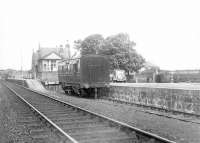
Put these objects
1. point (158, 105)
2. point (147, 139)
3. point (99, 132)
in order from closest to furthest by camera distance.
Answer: point (147, 139), point (99, 132), point (158, 105)

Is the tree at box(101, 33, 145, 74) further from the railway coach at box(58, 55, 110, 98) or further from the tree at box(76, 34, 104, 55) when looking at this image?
the railway coach at box(58, 55, 110, 98)

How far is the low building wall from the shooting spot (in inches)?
497

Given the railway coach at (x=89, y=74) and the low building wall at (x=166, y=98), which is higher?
the railway coach at (x=89, y=74)

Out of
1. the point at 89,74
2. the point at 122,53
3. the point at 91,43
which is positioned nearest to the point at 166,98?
the point at 89,74

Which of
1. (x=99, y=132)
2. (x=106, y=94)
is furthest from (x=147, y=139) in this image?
(x=106, y=94)

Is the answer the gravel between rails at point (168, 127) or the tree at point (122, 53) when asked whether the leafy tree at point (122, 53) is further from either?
the gravel between rails at point (168, 127)

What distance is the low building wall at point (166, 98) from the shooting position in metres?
12.6

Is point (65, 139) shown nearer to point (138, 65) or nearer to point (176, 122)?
point (176, 122)

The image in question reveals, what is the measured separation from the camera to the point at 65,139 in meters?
7.39

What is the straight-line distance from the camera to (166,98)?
47.8 ft

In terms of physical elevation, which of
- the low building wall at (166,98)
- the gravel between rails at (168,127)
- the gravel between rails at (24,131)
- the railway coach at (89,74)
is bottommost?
the gravel between rails at (168,127)

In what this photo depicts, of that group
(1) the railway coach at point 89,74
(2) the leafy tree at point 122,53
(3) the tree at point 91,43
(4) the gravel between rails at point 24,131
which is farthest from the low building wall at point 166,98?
(3) the tree at point 91,43

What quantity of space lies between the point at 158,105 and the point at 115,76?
27.8 metres

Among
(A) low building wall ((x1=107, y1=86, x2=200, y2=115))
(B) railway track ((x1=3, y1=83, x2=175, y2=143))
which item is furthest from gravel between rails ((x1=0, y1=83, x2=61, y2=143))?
(A) low building wall ((x1=107, y1=86, x2=200, y2=115))
